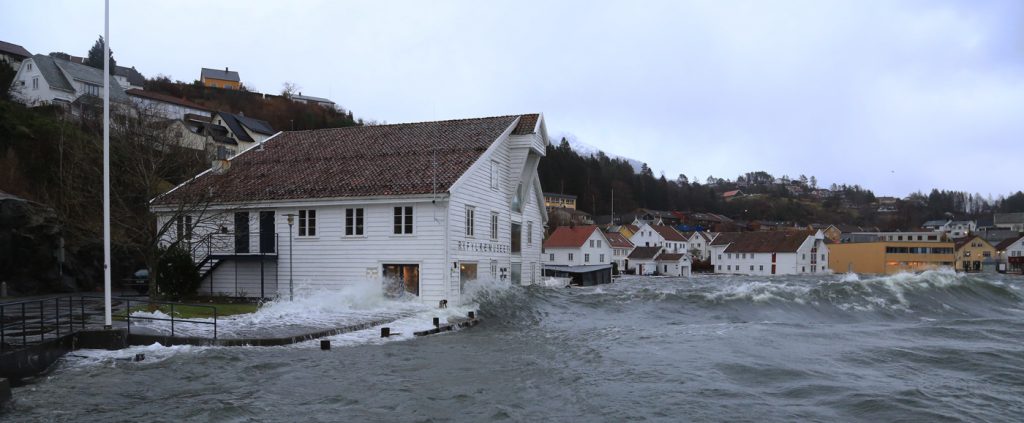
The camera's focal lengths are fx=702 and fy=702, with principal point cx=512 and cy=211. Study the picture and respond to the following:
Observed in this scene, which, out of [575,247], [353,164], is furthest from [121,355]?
[575,247]

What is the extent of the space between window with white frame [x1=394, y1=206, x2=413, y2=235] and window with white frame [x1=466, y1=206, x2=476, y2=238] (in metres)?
2.57

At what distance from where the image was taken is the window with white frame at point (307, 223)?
93.8 ft

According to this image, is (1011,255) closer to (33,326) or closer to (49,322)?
(49,322)

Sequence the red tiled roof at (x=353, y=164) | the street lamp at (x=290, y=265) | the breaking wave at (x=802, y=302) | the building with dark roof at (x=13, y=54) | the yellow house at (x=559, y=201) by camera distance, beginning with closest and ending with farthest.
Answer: the street lamp at (x=290, y=265), the red tiled roof at (x=353, y=164), the breaking wave at (x=802, y=302), the building with dark roof at (x=13, y=54), the yellow house at (x=559, y=201)

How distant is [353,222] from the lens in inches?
1097

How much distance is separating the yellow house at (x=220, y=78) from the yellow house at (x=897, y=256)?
11820cm

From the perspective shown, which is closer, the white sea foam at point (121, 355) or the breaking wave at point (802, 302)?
the white sea foam at point (121, 355)

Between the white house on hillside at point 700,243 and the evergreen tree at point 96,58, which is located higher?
the evergreen tree at point 96,58

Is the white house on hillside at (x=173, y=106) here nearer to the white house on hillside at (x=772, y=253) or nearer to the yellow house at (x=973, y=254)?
the white house on hillside at (x=772, y=253)

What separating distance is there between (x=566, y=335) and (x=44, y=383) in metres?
13.9

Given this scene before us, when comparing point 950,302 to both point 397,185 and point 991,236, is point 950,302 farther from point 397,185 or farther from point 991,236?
point 991,236

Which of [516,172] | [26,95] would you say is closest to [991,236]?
[516,172]

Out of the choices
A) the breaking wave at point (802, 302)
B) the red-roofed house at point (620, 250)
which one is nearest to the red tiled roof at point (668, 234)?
the red-roofed house at point (620, 250)

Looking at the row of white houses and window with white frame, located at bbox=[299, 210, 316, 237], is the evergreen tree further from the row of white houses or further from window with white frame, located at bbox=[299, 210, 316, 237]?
window with white frame, located at bbox=[299, 210, 316, 237]
